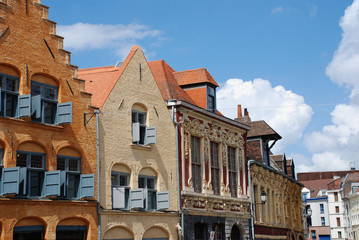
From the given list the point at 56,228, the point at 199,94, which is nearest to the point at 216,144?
the point at 199,94

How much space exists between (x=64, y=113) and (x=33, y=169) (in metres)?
2.49

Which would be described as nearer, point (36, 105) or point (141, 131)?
point (36, 105)

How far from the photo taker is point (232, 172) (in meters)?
33.8

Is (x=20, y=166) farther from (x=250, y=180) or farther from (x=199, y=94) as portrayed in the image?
(x=250, y=180)

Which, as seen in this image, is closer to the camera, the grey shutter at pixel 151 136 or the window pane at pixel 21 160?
the window pane at pixel 21 160

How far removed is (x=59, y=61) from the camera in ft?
71.8

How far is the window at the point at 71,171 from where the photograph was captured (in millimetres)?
21188

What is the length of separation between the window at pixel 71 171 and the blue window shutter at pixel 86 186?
0.32 meters

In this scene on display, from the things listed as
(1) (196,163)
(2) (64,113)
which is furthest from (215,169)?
(2) (64,113)

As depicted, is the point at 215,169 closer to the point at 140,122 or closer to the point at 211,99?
the point at 211,99

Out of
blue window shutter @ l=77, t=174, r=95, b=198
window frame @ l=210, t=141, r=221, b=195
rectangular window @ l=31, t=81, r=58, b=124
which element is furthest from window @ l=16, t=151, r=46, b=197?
window frame @ l=210, t=141, r=221, b=195

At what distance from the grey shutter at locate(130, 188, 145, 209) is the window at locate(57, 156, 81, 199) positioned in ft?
10.2

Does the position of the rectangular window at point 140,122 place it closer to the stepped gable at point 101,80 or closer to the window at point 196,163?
the stepped gable at point 101,80

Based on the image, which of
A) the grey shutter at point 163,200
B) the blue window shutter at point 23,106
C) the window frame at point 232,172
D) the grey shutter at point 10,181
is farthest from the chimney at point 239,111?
the grey shutter at point 10,181
